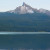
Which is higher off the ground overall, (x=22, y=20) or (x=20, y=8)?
(x=20, y=8)

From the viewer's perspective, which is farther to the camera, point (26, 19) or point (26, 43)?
point (26, 19)

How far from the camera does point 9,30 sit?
10727 millimetres

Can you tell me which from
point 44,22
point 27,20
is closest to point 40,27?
point 44,22

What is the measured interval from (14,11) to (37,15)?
1.48 m

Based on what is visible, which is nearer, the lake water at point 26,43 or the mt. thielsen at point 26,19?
the lake water at point 26,43

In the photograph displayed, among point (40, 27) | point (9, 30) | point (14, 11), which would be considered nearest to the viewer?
point (9, 30)

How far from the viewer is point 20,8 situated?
12.6m

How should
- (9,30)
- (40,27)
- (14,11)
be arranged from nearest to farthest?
1. (9,30)
2. (40,27)
3. (14,11)

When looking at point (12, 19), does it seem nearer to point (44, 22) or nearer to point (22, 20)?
point (22, 20)

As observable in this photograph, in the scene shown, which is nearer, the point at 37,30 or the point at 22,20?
the point at 37,30

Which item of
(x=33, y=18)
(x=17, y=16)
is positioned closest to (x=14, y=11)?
(x=17, y=16)

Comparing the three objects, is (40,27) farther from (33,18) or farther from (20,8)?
(20,8)

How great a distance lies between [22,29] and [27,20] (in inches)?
72.3

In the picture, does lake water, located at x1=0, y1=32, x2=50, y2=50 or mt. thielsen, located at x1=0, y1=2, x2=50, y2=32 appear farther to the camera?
mt. thielsen, located at x1=0, y1=2, x2=50, y2=32
